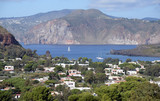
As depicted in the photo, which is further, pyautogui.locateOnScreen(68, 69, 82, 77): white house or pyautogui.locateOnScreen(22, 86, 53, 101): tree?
pyautogui.locateOnScreen(68, 69, 82, 77): white house

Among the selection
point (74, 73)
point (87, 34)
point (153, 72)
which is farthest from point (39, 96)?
point (87, 34)

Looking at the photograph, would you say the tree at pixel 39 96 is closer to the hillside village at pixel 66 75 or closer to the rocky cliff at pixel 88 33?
the hillside village at pixel 66 75

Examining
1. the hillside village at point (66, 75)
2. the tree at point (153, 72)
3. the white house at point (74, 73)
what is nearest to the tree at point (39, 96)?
the hillside village at point (66, 75)

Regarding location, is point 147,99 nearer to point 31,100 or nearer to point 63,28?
point 31,100

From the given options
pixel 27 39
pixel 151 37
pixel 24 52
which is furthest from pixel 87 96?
pixel 27 39

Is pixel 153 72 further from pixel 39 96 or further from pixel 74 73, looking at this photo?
pixel 39 96

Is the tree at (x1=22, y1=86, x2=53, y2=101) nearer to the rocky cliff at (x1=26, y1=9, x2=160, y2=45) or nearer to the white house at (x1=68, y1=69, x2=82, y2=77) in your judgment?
the white house at (x1=68, y1=69, x2=82, y2=77)

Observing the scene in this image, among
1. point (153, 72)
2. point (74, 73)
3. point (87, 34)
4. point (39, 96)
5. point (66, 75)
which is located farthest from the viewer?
point (87, 34)

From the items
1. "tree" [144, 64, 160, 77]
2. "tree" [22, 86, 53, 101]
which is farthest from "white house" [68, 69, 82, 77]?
"tree" [22, 86, 53, 101]

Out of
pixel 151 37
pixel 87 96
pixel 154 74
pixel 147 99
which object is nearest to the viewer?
pixel 147 99

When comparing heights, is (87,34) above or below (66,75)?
below

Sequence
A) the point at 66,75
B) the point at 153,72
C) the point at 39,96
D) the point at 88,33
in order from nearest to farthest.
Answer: the point at 39,96, the point at 66,75, the point at 153,72, the point at 88,33
